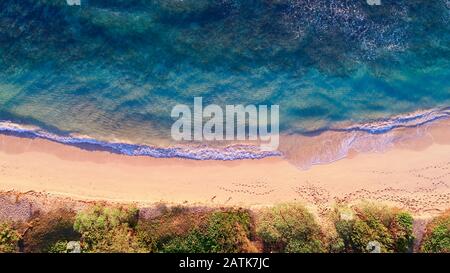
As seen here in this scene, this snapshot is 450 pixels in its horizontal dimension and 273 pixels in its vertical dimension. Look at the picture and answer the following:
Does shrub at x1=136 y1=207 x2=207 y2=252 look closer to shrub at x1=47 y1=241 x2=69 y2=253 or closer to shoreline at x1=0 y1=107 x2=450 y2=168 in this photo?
shoreline at x1=0 y1=107 x2=450 y2=168

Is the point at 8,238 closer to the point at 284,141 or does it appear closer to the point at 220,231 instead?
the point at 220,231

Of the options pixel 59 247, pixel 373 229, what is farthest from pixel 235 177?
pixel 59 247

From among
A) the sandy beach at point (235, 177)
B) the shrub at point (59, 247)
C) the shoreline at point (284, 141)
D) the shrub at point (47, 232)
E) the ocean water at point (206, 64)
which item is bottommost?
the shrub at point (59, 247)

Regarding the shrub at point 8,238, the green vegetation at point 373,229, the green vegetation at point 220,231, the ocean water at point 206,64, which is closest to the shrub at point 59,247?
the green vegetation at point 220,231

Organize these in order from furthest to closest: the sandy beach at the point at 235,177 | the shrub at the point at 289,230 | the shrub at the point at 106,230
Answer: the sandy beach at the point at 235,177 → the shrub at the point at 289,230 → the shrub at the point at 106,230

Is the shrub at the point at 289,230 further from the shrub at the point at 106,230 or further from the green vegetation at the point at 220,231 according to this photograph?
the shrub at the point at 106,230
